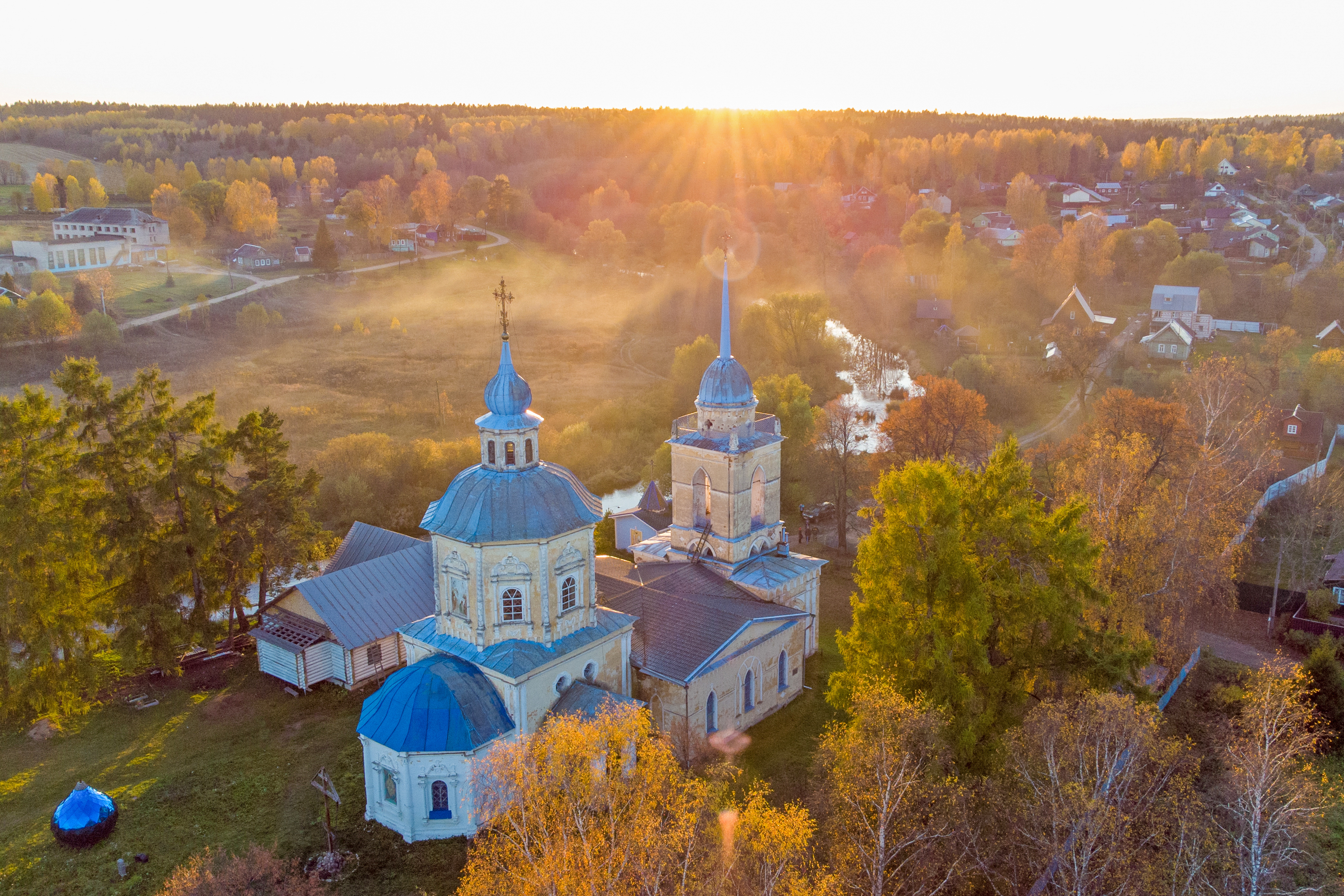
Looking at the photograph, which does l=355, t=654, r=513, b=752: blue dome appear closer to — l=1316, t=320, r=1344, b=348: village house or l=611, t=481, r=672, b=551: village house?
l=611, t=481, r=672, b=551: village house

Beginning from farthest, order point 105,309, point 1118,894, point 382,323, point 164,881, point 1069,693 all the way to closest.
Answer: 1. point 382,323
2. point 105,309
3. point 1069,693
4. point 164,881
5. point 1118,894

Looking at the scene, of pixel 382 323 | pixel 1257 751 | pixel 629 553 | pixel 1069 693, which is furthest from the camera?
pixel 382 323

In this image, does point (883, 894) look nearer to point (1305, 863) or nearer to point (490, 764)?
point (490, 764)

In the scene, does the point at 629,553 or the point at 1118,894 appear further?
the point at 629,553

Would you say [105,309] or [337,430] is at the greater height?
[105,309]

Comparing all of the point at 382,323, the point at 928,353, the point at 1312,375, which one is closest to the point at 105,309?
the point at 382,323

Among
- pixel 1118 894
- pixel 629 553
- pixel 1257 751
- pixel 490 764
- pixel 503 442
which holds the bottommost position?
pixel 629 553

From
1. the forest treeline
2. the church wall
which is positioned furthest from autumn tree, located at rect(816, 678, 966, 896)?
the forest treeline
